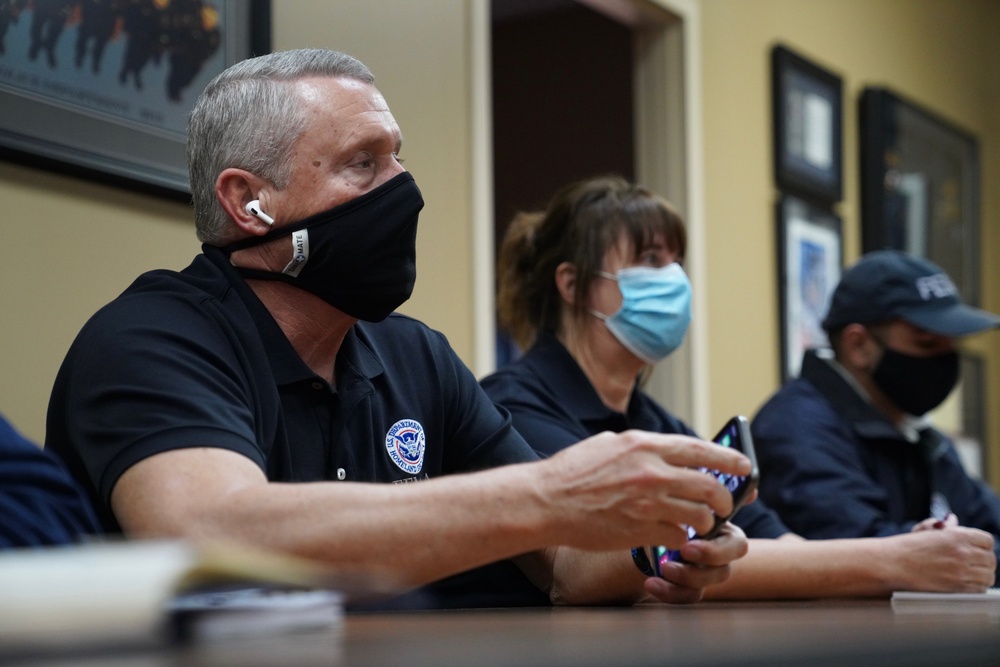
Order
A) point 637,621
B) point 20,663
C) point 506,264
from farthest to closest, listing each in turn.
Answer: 1. point 506,264
2. point 637,621
3. point 20,663

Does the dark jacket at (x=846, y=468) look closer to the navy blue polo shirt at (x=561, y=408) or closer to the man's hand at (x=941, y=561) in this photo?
the navy blue polo shirt at (x=561, y=408)

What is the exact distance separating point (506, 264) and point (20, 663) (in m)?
2.02

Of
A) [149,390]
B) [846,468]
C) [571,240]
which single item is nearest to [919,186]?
[846,468]

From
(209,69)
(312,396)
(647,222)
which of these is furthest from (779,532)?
(209,69)

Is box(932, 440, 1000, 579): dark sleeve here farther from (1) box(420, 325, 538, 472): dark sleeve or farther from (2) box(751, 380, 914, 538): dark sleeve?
(1) box(420, 325, 538, 472): dark sleeve

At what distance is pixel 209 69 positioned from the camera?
2158 mm

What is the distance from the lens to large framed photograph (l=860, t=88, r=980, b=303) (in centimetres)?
438

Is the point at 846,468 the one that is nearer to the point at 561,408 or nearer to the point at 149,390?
the point at 561,408

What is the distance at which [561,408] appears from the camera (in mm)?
2162

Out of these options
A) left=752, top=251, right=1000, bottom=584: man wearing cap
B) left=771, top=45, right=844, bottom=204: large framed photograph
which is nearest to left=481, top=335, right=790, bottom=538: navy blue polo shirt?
left=752, top=251, right=1000, bottom=584: man wearing cap

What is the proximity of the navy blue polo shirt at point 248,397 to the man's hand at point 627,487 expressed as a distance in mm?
323

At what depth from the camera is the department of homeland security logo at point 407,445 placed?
5.16ft

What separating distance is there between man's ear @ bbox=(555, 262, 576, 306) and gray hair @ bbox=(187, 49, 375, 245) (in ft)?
2.76

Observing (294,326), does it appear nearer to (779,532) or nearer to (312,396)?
(312,396)
